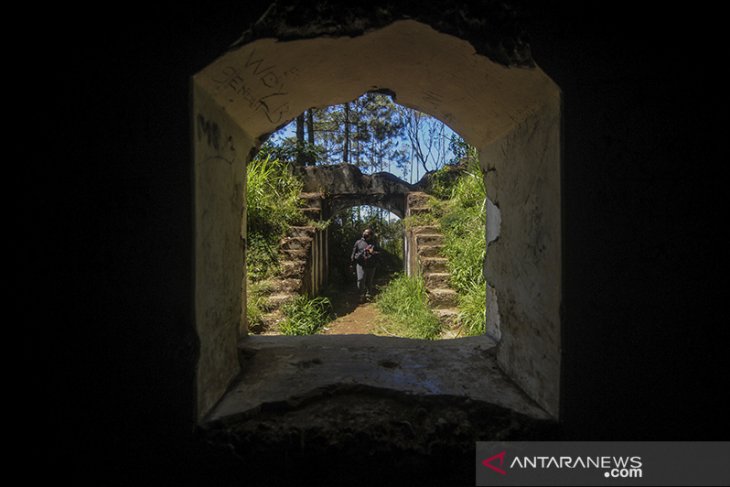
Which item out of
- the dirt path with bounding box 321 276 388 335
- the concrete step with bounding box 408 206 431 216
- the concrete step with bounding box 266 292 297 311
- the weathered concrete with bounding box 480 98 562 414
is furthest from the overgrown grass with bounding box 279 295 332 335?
the concrete step with bounding box 408 206 431 216

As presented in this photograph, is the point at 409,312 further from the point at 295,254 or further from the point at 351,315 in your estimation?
the point at 295,254

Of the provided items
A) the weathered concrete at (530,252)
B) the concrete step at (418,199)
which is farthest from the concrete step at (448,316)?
the concrete step at (418,199)

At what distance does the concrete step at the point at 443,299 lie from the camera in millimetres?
4867

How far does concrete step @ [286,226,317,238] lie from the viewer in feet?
19.1

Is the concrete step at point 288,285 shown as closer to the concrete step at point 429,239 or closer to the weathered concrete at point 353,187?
the concrete step at point 429,239

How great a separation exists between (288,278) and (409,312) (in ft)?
6.54

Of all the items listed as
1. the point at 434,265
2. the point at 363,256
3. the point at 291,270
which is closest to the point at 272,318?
the point at 291,270

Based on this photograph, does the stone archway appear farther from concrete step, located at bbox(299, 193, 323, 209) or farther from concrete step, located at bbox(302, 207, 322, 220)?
concrete step, located at bbox(299, 193, 323, 209)

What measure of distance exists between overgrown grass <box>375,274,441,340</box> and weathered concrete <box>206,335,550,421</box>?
271 cm

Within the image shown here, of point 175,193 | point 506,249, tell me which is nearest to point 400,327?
point 506,249

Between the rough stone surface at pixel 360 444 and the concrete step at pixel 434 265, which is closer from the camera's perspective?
the rough stone surface at pixel 360 444

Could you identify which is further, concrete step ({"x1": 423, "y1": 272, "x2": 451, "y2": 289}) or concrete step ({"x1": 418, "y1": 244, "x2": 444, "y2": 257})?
concrete step ({"x1": 418, "y1": 244, "x2": 444, "y2": 257})

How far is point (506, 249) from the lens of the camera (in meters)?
1.49

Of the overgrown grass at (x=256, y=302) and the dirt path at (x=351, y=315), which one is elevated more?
the overgrown grass at (x=256, y=302)
